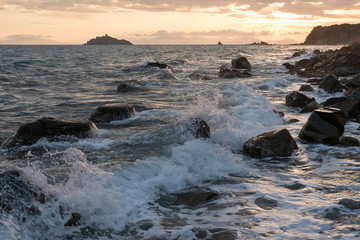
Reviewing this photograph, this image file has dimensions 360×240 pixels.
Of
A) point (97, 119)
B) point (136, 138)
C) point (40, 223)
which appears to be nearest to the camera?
point (40, 223)

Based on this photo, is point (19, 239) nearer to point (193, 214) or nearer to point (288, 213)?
point (193, 214)

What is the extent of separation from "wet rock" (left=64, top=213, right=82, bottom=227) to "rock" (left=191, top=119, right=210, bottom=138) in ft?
14.3

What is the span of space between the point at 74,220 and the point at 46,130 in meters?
4.48

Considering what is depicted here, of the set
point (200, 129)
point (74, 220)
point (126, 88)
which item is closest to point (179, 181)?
point (74, 220)

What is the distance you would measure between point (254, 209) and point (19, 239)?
3.14 metres

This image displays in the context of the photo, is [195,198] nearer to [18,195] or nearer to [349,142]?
[18,195]

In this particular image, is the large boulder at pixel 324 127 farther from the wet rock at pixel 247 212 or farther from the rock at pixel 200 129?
the wet rock at pixel 247 212

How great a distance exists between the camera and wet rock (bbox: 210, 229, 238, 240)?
4.03m

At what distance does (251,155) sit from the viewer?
7.43 meters

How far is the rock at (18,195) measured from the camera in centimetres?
429

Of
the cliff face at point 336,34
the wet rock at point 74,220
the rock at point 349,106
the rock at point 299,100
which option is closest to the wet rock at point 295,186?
the wet rock at point 74,220

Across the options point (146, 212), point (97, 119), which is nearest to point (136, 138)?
point (97, 119)

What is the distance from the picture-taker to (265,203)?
16.5 ft

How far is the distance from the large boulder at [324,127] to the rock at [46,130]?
18.3 ft
